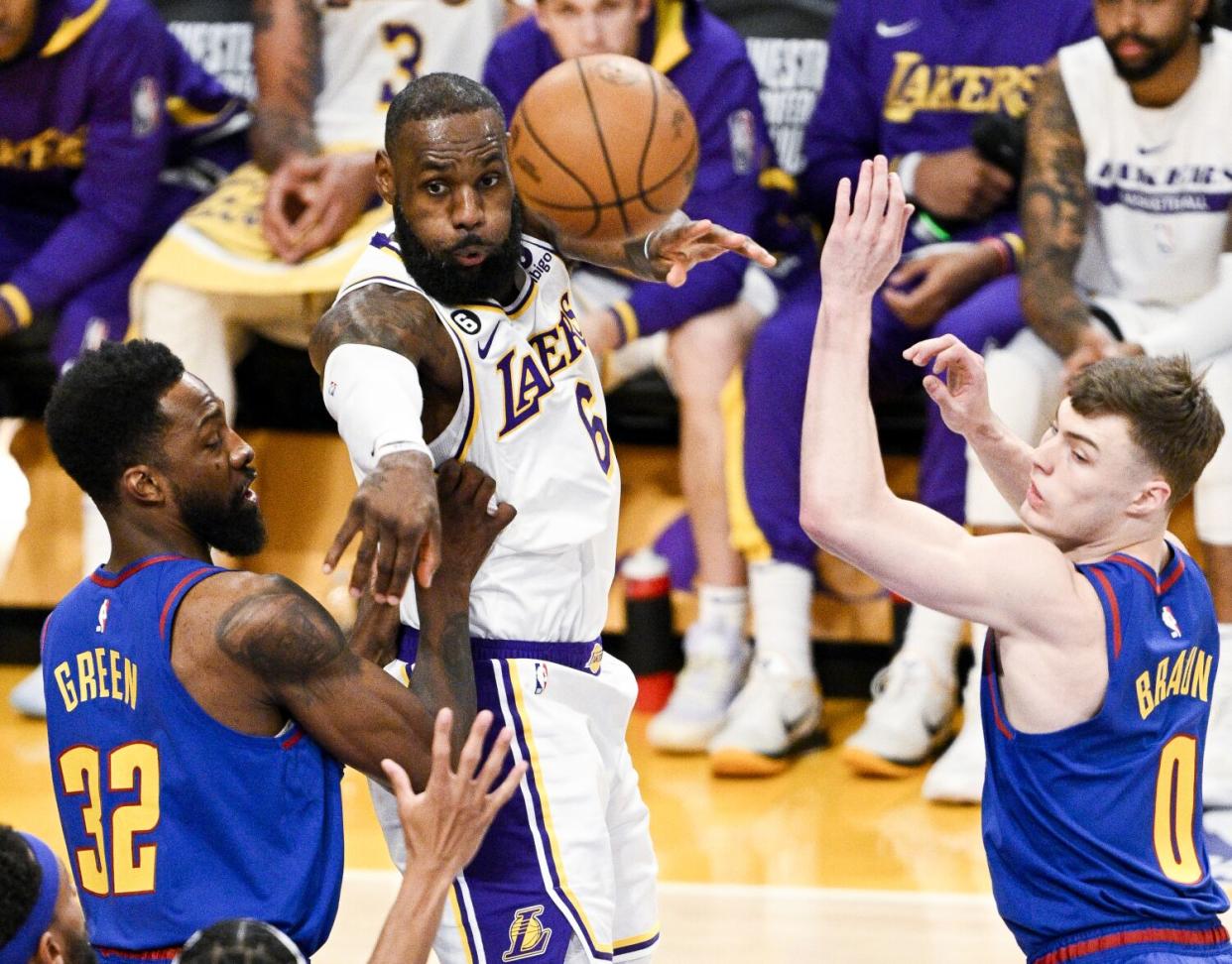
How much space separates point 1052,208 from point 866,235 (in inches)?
113

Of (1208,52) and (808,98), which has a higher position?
(1208,52)

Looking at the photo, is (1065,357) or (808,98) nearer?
(1065,357)

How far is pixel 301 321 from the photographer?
20.4 feet

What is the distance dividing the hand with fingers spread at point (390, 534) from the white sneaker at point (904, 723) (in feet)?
10.2

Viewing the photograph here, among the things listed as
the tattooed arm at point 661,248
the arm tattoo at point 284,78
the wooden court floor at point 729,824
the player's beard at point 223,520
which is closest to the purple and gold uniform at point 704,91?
the arm tattoo at point 284,78

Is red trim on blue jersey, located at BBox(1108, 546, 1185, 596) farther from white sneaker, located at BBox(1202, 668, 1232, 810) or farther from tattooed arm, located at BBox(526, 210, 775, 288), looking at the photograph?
white sneaker, located at BBox(1202, 668, 1232, 810)

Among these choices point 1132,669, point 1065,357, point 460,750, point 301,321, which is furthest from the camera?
point 301,321

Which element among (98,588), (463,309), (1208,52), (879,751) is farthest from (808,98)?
(98,588)

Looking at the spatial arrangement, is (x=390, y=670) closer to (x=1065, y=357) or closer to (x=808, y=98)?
(x=1065, y=357)

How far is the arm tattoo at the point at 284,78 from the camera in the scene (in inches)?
246

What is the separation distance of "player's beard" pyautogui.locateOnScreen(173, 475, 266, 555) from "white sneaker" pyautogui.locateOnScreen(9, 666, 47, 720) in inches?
126

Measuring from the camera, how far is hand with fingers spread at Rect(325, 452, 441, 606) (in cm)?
260

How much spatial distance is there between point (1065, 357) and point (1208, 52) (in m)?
0.98

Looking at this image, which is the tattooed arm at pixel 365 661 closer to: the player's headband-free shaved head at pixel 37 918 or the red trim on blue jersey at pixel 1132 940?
the player's headband-free shaved head at pixel 37 918
